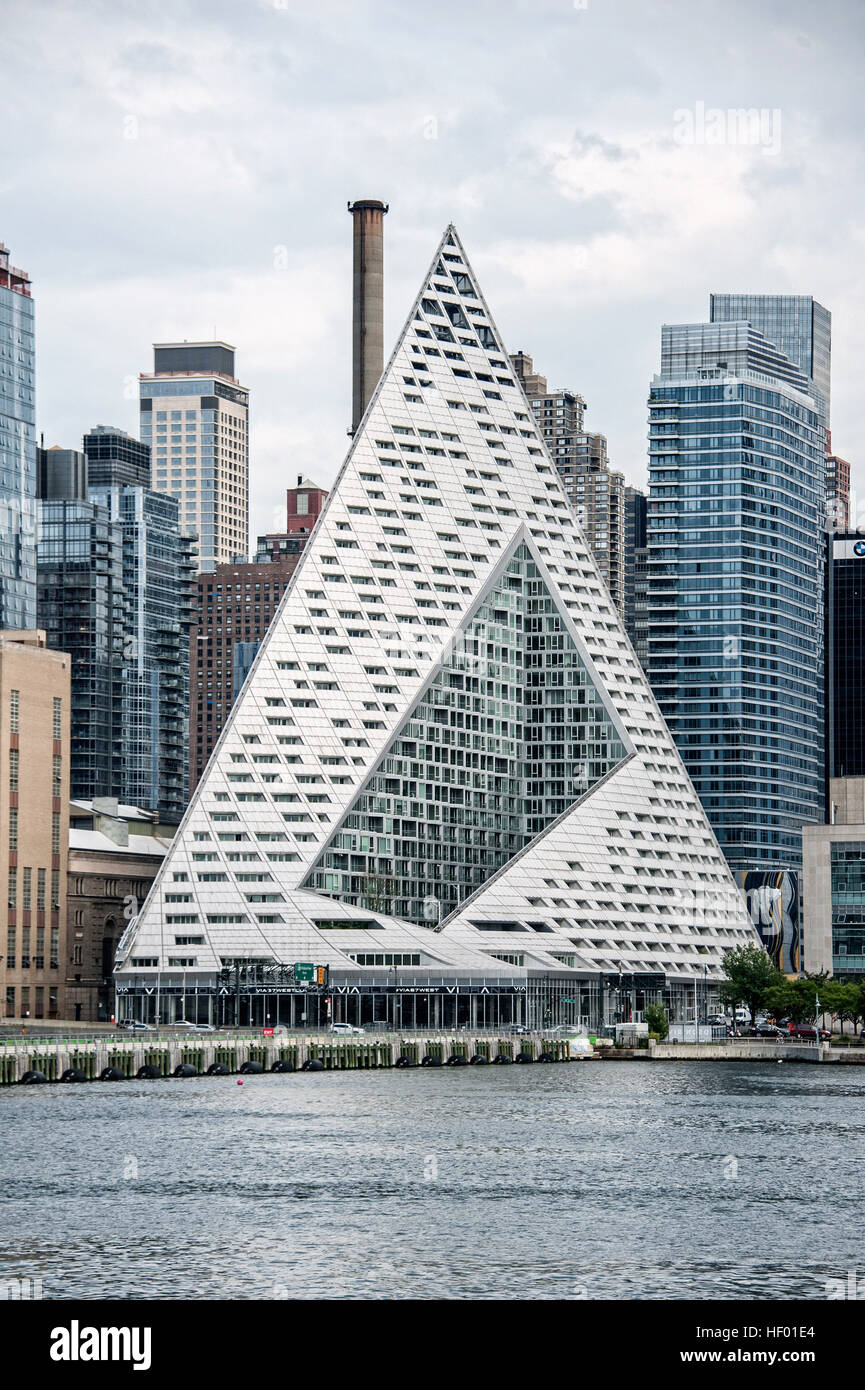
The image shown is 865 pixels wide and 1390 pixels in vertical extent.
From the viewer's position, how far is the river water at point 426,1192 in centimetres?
6159

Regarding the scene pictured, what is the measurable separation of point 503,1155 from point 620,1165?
5882 mm

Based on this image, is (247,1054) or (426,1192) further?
(247,1054)

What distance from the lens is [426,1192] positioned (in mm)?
82812

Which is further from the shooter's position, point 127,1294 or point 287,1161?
point 287,1161

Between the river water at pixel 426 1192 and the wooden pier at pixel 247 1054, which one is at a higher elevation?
the river water at pixel 426 1192

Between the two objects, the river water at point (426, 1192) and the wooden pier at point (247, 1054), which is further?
the wooden pier at point (247, 1054)

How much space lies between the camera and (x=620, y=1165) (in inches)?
3716

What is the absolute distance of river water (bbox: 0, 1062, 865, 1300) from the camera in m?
61.6

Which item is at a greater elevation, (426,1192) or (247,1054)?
(426,1192)
